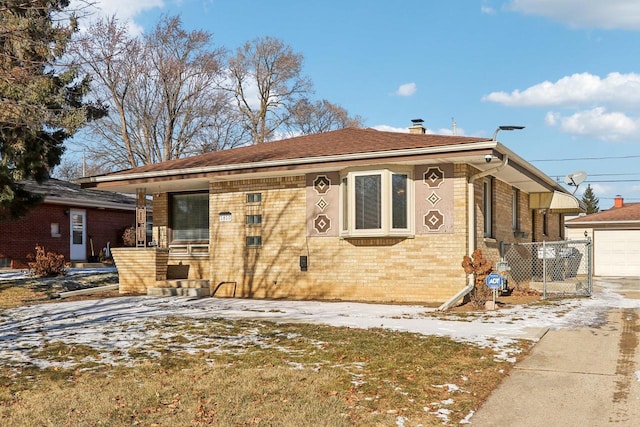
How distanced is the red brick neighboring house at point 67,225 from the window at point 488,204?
48.5 ft

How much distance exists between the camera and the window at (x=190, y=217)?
17.1 meters

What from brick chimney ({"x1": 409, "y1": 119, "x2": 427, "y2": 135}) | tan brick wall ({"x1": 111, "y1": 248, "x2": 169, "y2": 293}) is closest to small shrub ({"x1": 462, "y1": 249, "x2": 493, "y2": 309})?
brick chimney ({"x1": 409, "y1": 119, "x2": 427, "y2": 135})

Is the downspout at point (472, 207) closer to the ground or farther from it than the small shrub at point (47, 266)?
farther from it

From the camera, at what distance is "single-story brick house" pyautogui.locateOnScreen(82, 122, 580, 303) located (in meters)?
13.3

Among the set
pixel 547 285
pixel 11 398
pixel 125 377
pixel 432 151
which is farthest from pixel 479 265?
pixel 11 398

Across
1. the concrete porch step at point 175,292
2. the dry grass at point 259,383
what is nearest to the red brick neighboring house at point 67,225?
the concrete porch step at point 175,292

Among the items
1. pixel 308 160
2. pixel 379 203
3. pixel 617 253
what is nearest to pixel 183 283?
pixel 308 160

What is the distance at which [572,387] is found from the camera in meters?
5.93

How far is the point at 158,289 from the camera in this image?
49.8ft

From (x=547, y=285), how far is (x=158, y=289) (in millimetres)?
9775

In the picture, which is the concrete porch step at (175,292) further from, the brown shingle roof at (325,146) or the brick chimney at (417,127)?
the brick chimney at (417,127)

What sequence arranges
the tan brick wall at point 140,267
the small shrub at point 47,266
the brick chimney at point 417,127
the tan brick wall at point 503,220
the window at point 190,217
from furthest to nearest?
the small shrub at point 47,266 → the brick chimney at point 417,127 → the window at point 190,217 → the tan brick wall at point 140,267 → the tan brick wall at point 503,220

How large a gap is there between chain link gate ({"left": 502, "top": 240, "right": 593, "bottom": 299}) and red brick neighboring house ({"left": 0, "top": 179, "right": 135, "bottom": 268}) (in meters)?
15.6

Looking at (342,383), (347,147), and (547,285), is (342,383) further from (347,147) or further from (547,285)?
(547,285)
